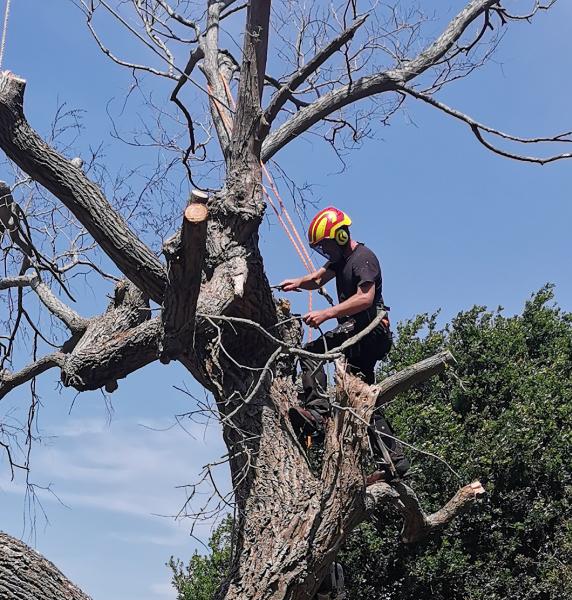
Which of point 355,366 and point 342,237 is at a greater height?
point 342,237

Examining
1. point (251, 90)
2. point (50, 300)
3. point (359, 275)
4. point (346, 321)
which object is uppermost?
point (251, 90)

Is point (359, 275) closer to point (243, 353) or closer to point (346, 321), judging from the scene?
point (346, 321)

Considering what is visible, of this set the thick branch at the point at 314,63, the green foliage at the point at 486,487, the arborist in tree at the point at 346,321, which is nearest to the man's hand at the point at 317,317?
the arborist in tree at the point at 346,321

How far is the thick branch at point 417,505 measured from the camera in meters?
6.06

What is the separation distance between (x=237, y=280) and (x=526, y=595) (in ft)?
28.4

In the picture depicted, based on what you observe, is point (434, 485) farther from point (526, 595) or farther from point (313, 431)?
point (313, 431)

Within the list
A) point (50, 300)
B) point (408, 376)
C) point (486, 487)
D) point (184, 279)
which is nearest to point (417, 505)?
point (408, 376)

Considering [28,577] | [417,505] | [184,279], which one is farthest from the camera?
[417,505]

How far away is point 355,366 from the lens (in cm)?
623

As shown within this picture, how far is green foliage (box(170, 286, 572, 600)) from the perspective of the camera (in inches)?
500

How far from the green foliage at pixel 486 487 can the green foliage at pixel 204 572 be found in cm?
2

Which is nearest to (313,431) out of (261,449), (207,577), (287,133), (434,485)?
(261,449)

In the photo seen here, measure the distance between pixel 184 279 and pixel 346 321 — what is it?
1.29 meters

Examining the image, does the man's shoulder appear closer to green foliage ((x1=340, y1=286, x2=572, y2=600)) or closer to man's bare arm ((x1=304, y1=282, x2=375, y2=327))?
man's bare arm ((x1=304, y1=282, x2=375, y2=327))
